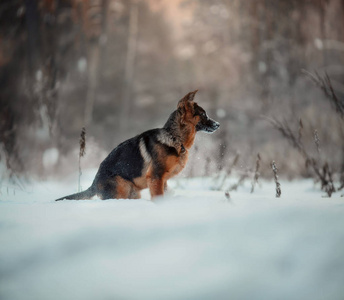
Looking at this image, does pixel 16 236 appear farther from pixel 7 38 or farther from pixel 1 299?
pixel 7 38

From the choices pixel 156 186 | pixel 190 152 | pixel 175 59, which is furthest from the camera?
pixel 175 59

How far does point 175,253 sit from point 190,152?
12.8 ft

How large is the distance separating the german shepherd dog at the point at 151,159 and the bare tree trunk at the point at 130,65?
13221 mm

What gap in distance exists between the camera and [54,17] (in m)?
12.9

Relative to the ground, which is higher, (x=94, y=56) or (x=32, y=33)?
(x=94, y=56)

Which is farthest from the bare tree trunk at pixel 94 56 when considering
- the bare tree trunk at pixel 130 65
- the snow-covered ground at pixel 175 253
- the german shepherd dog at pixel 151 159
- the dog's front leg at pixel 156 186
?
the snow-covered ground at pixel 175 253

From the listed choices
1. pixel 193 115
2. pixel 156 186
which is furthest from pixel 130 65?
pixel 156 186

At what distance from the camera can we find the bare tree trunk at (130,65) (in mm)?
17188

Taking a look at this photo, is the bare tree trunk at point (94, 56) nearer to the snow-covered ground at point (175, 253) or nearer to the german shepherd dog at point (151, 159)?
the german shepherd dog at point (151, 159)

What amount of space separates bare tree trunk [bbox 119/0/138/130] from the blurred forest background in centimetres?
6

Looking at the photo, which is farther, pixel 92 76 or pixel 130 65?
pixel 130 65

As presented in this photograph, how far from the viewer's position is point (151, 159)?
373 centimetres

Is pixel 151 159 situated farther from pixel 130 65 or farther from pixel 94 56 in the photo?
pixel 130 65

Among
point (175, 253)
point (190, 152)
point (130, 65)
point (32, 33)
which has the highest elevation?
point (130, 65)
